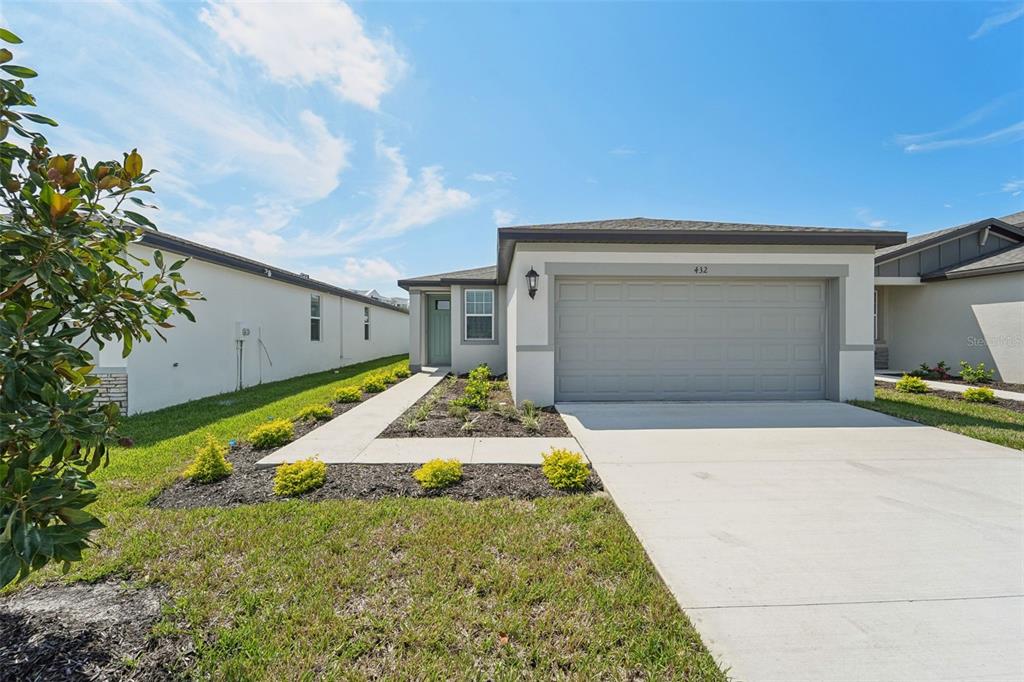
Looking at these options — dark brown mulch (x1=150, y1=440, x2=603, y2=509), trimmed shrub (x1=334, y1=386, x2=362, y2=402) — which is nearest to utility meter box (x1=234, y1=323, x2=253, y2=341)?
trimmed shrub (x1=334, y1=386, x2=362, y2=402)

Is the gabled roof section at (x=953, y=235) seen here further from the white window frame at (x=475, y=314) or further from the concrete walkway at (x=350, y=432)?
the concrete walkway at (x=350, y=432)

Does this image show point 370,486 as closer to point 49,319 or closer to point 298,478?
point 298,478

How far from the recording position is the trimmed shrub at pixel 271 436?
511cm

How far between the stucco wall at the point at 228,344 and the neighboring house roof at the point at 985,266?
61.2 ft

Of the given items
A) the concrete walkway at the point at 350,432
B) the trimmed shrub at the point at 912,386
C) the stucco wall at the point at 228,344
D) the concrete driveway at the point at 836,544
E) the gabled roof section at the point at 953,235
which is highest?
the gabled roof section at the point at 953,235

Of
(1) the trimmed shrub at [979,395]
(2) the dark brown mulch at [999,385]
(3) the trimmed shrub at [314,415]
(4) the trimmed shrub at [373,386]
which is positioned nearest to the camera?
(3) the trimmed shrub at [314,415]

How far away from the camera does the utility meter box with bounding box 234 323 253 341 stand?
33.0 ft

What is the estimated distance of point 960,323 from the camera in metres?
11.0

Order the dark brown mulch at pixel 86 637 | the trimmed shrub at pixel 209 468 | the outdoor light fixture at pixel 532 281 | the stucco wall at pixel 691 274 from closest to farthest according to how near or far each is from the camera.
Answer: the dark brown mulch at pixel 86 637 < the trimmed shrub at pixel 209 468 < the outdoor light fixture at pixel 532 281 < the stucco wall at pixel 691 274

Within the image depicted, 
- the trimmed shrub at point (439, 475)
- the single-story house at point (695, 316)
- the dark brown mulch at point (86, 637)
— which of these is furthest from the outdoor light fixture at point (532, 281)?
the dark brown mulch at point (86, 637)

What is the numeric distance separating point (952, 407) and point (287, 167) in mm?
14050

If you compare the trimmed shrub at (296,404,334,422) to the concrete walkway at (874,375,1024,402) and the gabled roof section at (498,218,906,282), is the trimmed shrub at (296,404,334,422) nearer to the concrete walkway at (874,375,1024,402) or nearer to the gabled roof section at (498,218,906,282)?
the gabled roof section at (498,218,906,282)

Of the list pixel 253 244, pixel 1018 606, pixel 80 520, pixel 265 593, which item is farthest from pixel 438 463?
pixel 253 244

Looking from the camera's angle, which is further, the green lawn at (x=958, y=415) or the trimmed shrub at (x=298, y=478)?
the green lawn at (x=958, y=415)
